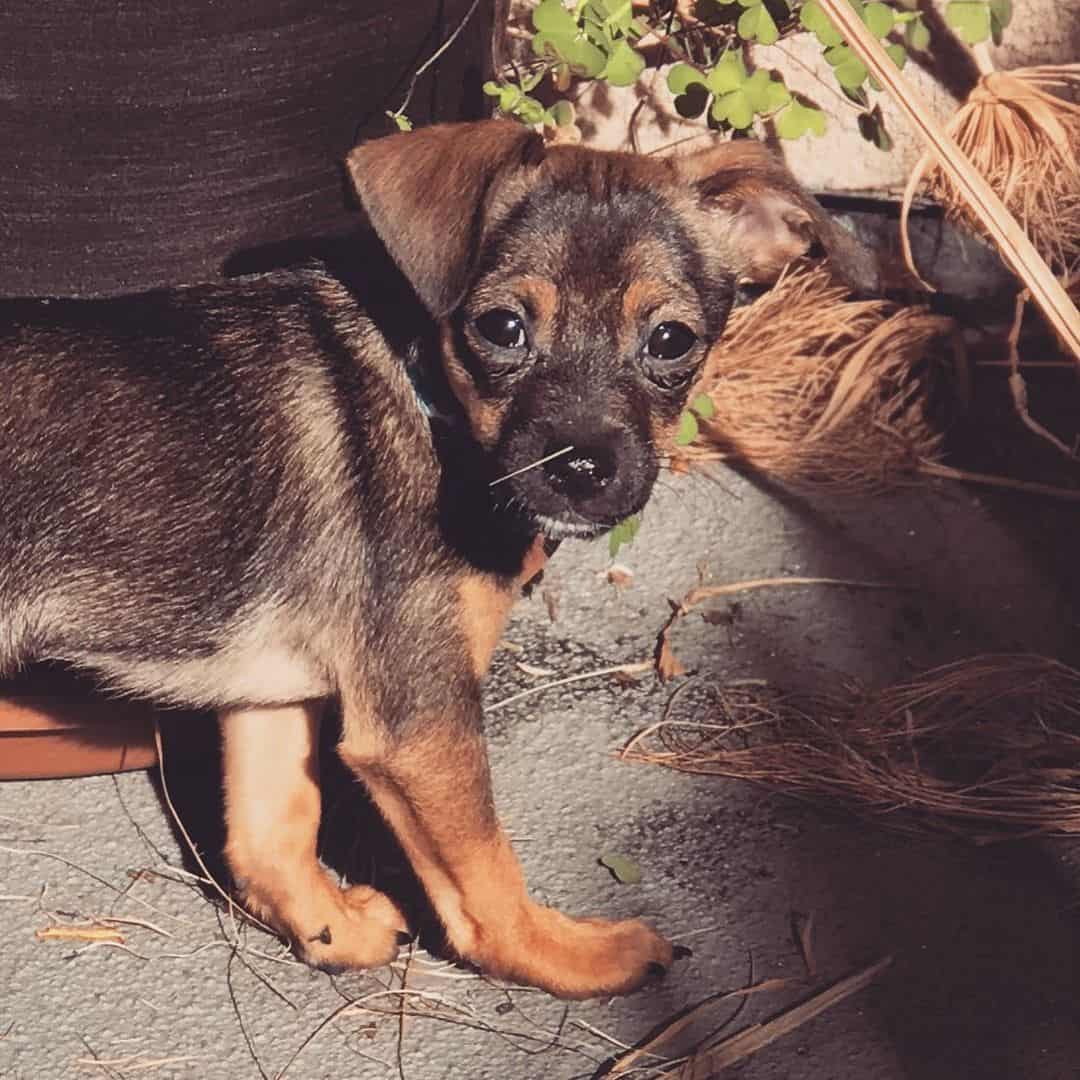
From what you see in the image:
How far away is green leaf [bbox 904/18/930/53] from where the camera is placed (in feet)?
15.3

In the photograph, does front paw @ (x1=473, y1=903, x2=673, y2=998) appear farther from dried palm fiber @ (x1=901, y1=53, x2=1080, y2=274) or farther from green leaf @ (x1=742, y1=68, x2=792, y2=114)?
dried palm fiber @ (x1=901, y1=53, x2=1080, y2=274)

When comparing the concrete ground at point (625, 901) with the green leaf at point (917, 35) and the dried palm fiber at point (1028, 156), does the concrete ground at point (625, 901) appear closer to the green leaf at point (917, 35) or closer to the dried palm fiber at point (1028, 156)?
the dried palm fiber at point (1028, 156)

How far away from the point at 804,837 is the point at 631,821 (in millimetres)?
382

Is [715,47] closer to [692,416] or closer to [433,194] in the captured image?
[692,416]

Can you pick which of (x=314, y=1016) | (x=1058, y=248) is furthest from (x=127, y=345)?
(x=1058, y=248)

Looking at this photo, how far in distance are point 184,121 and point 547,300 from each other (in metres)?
1.04

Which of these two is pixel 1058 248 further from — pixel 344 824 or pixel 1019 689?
pixel 344 824

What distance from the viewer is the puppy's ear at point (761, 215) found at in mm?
3166

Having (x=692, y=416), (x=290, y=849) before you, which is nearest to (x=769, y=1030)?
(x=290, y=849)

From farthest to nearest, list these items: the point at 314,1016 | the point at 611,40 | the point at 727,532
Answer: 1. the point at 727,532
2. the point at 611,40
3. the point at 314,1016

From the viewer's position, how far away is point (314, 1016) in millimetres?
3248

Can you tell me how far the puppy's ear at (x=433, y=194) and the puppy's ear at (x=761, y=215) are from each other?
1.43ft

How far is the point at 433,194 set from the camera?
9.61 ft

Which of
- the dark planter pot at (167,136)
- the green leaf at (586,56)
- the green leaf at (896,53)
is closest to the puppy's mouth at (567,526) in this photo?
the dark planter pot at (167,136)
